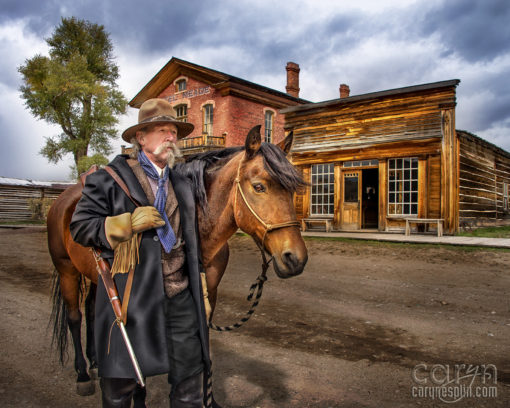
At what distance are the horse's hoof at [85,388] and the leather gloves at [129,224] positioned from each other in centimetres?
207

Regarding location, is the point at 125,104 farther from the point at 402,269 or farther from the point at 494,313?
the point at 494,313

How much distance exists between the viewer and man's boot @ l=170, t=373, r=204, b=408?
1.91 metres

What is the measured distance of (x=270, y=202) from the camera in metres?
2.26

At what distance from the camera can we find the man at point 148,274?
1827mm

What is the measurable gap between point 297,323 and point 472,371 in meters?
1.99

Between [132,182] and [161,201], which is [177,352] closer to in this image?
[161,201]

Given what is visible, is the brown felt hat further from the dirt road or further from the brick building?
the brick building

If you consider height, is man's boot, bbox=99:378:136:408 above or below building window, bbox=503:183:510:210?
below

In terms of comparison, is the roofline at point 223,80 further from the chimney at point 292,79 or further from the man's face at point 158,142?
the man's face at point 158,142

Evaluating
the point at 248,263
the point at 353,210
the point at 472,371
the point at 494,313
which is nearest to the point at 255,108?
the point at 353,210

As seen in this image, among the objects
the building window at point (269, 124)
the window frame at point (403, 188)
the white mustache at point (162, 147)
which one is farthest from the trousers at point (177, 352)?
the building window at point (269, 124)

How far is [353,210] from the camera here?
15.3m

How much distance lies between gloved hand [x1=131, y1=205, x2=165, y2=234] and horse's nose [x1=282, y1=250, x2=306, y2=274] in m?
0.74

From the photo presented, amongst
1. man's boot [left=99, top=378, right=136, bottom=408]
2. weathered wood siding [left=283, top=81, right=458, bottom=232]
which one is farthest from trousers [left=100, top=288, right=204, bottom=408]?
weathered wood siding [left=283, top=81, right=458, bottom=232]
